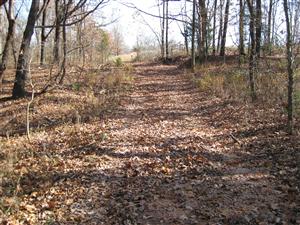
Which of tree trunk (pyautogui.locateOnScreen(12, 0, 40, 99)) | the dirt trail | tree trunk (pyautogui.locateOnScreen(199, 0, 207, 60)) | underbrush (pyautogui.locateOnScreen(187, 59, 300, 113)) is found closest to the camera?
the dirt trail

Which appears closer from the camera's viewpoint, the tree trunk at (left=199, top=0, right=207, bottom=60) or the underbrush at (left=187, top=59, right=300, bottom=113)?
the underbrush at (left=187, top=59, right=300, bottom=113)

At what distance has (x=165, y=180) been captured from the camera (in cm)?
617

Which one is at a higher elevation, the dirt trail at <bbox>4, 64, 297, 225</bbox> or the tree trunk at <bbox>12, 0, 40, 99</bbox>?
the tree trunk at <bbox>12, 0, 40, 99</bbox>

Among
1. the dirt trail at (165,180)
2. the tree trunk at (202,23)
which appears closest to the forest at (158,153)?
the dirt trail at (165,180)

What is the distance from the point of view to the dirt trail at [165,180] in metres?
5.01

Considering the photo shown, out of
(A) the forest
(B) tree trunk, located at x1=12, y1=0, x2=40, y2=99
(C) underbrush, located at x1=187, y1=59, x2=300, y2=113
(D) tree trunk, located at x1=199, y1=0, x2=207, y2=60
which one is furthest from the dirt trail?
(D) tree trunk, located at x1=199, y1=0, x2=207, y2=60

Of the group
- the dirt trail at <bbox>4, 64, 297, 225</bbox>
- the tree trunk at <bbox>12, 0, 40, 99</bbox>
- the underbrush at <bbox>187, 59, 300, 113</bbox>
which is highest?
the tree trunk at <bbox>12, 0, 40, 99</bbox>

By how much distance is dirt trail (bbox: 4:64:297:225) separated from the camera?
16.4ft

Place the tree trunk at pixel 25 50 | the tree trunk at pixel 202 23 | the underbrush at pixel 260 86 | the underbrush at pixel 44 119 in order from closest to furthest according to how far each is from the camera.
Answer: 1. the underbrush at pixel 44 119
2. the underbrush at pixel 260 86
3. the tree trunk at pixel 25 50
4. the tree trunk at pixel 202 23

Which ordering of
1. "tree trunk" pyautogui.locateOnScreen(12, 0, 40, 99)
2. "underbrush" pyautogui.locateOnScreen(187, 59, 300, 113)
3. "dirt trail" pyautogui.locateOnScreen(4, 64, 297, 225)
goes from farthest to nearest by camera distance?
"tree trunk" pyautogui.locateOnScreen(12, 0, 40, 99), "underbrush" pyautogui.locateOnScreen(187, 59, 300, 113), "dirt trail" pyautogui.locateOnScreen(4, 64, 297, 225)

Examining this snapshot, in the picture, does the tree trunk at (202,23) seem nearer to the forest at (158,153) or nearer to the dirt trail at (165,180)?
the forest at (158,153)

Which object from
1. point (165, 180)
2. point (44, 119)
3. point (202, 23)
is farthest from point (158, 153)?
point (202, 23)

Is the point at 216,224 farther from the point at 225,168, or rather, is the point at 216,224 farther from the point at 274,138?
the point at 274,138

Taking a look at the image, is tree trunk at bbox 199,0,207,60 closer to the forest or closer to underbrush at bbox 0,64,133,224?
underbrush at bbox 0,64,133,224
